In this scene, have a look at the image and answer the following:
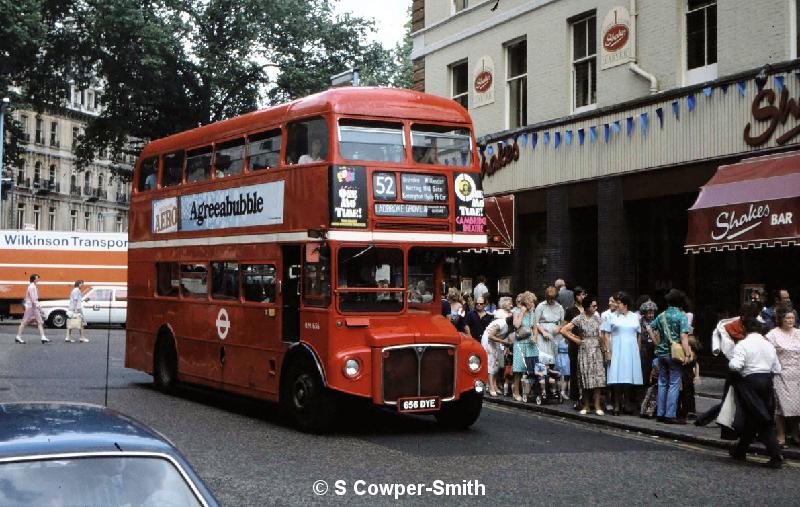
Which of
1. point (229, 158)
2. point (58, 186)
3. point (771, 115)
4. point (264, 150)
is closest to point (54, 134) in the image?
point (58, 186)

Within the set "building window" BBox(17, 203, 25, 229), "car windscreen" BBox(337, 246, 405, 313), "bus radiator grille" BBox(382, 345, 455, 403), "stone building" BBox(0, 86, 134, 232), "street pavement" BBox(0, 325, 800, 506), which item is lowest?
"street pavement" BBox(0, 325, 800, 506)

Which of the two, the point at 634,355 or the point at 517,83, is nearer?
the point at 634,355

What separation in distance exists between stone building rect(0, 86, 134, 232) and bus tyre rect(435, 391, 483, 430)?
67.0 metres

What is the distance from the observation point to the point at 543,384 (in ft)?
54.9

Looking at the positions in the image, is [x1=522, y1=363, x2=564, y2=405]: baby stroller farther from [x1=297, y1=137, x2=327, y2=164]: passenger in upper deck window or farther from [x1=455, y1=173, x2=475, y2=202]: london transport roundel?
[x1=297, y1=137, x2=327, y2=164]: passenger in upper deck window

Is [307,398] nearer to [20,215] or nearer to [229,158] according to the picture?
[229,158]

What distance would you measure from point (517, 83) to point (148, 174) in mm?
10818

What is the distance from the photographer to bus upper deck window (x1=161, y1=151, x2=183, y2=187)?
1748 cm

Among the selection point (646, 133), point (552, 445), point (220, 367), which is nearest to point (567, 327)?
point (552, 445)

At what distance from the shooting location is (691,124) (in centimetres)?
2002

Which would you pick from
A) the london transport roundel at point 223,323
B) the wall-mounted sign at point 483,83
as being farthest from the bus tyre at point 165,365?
the wall-mounted sign at point 483,83

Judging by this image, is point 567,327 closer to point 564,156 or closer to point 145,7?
point 564,156

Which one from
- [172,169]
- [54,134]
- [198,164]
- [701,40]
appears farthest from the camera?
[54,134]

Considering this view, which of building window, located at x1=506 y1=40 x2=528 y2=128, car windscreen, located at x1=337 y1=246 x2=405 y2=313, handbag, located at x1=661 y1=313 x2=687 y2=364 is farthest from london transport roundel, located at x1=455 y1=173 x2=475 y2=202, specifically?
building window, located at x1=506 y1=40 x2=528 y2=128
